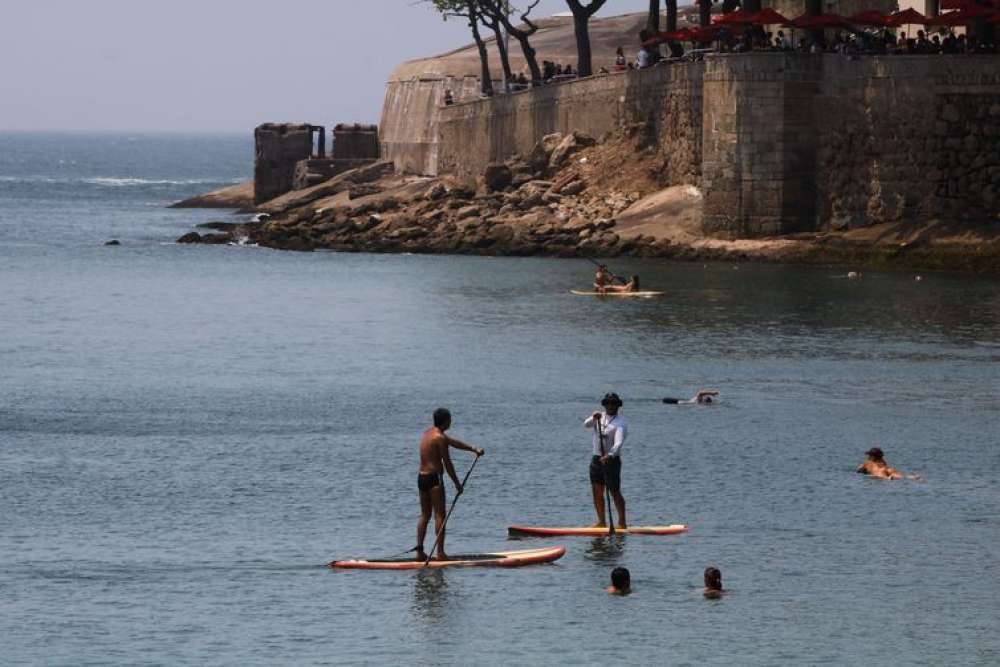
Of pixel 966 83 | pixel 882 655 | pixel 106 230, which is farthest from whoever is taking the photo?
pixel 106 230

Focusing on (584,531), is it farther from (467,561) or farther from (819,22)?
(819,22)

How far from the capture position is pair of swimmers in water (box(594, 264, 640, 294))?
66438 mm

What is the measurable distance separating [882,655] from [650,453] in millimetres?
13972

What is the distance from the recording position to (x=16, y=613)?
27688mm

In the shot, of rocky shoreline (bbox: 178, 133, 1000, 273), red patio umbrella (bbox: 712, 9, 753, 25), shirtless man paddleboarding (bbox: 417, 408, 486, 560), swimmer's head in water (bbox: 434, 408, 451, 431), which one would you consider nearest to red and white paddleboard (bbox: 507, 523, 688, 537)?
shirtless man paddleboarding (bbox: 417, 408, 486, 560)

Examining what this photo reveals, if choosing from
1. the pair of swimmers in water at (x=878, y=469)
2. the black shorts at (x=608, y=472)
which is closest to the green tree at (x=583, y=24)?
the pair of swimmers in water at (x=878, y=469)

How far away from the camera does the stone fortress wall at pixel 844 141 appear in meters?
70.2

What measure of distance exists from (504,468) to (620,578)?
10.2 metres

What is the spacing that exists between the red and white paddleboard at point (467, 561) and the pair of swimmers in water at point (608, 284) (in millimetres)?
36540

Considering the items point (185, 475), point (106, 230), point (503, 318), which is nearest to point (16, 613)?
point (185, 475)

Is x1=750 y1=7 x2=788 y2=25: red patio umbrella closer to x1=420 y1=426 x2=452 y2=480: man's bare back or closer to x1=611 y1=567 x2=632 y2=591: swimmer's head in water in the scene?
x1=420 y1=426 x2=452 y2=480: man's bare back

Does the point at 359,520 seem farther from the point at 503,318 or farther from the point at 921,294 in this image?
the point at 921,294

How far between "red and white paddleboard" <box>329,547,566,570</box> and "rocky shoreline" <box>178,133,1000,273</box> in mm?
41218

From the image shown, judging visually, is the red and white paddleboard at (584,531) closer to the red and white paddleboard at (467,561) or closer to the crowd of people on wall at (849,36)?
the red and white paddleboard at (467,561)
